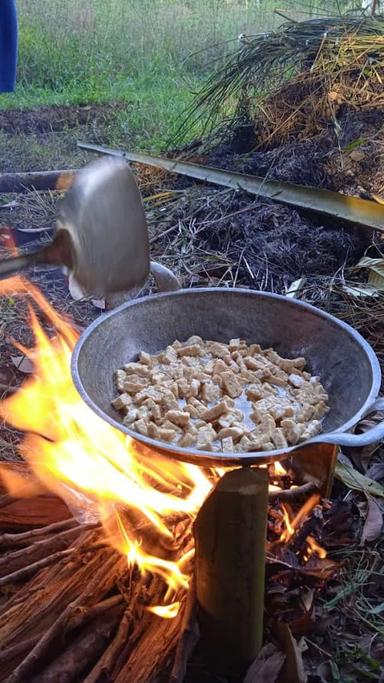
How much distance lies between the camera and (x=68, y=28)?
6625 millimetres

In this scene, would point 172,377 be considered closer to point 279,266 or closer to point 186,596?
point 186,596

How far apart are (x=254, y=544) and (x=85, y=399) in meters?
0.44

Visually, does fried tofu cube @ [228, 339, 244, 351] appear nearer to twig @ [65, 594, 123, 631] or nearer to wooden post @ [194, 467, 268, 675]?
wooden post @ [194, 467, 268, 675]

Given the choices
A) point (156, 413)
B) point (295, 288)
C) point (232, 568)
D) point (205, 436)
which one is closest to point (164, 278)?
point (156, 413)

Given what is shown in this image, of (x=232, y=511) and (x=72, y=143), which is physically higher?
(x=232, y=511)

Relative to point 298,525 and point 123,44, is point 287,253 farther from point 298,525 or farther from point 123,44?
point 123,44

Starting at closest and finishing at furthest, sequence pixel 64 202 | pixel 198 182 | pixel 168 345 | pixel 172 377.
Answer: pixel 64 202
pixel 172 377
pixel 168 345
pixel 198 182

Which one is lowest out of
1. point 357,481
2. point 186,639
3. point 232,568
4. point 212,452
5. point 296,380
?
point 357,481

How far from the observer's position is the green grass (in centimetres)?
621

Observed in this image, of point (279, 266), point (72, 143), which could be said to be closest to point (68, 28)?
point (72, 143)

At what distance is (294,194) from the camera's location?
327 centimetres

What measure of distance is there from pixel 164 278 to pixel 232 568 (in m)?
0.79

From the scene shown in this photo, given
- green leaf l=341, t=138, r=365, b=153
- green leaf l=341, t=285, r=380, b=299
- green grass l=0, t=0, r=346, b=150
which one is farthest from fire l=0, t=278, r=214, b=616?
green grass l=0, t=0, r=346, b=150

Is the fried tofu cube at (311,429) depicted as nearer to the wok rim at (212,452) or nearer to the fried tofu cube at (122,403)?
the wok rim at (212,452)
